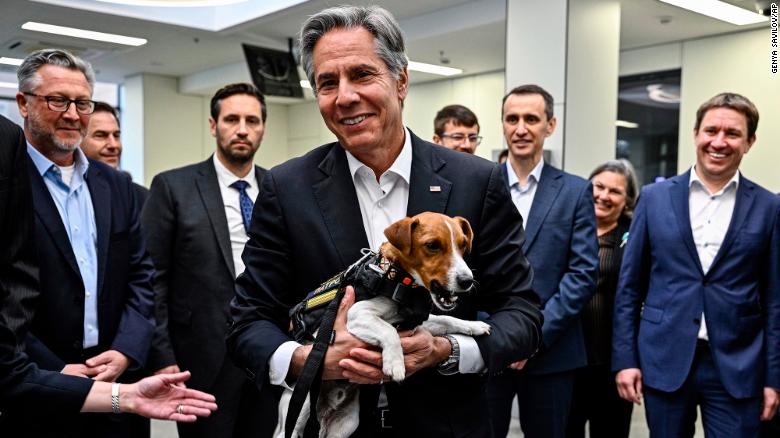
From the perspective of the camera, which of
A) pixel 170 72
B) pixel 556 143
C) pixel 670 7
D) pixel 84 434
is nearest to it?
pixel 84 434

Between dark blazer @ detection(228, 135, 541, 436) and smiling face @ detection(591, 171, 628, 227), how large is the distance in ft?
7.82

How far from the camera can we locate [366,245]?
1729 mm

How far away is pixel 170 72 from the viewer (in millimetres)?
14328

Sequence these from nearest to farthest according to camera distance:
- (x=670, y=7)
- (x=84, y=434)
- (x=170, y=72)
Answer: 1. (x=84, y=434)
2. (x=670, y=7)
3. (x=170, y=72)

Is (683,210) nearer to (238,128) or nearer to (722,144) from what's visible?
(722,144)

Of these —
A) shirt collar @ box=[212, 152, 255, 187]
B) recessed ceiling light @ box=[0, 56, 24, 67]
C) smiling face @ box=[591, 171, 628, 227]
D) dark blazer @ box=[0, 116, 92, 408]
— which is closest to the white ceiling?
recessed ceiling light @ box=[0, 56, 24, 67]

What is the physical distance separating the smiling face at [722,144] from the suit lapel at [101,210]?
100 inches

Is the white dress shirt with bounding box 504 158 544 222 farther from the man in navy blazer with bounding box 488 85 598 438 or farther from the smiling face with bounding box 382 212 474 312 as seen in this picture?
the smiling face with bounding box 382 212 474 312

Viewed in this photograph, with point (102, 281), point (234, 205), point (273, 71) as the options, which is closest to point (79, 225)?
point (102, 281)

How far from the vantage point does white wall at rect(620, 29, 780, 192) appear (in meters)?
6.83

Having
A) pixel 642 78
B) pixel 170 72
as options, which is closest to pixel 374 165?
pixel 642 78

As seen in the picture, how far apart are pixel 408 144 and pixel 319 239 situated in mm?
359

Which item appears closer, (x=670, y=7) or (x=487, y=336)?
(x=487, y=336)

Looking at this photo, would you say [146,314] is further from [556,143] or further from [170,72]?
[170,72]
